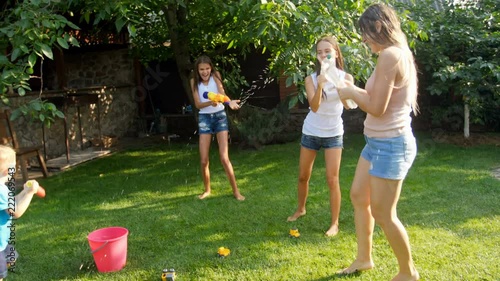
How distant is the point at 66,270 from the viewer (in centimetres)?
335

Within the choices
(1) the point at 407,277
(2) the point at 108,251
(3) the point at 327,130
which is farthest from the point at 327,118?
(2) the point at 108,251

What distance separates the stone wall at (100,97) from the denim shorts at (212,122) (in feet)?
13.9

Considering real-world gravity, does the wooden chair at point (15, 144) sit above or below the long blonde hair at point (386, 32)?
below

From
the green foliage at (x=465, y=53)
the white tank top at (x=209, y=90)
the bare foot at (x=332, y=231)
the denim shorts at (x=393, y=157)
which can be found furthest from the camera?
the green foliage at (x=465, y=53)

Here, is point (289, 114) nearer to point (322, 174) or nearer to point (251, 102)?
point (251, 102)

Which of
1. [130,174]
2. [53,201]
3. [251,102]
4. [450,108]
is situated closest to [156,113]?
[251,102]

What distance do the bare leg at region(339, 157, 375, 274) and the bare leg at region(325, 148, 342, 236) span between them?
70 centimetres

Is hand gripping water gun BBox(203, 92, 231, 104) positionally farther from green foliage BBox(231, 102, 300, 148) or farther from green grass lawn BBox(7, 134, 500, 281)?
green foliage BBox(231, 102, 300, 148)

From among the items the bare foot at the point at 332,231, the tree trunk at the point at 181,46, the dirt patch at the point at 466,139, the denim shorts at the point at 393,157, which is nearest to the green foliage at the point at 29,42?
the bare foot at the point at 332,231

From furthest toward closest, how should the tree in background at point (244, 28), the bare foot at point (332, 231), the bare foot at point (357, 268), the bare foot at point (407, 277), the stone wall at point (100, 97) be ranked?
the stone wall at point (100, 97)
the tree in background at point (244, 28)
the bare foot at point (332, 231)
the bare foot at point (357, 268)
the bare foot at point (407, 277)

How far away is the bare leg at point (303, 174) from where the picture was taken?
12.6ft

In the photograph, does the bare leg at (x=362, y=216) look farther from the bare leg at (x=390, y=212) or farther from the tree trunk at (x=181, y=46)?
the tree trunk at (x=181, y=46)

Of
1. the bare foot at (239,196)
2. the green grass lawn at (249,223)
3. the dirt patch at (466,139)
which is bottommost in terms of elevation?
the green grass lawn at (249,223)

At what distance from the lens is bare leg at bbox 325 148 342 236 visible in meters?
3.72
